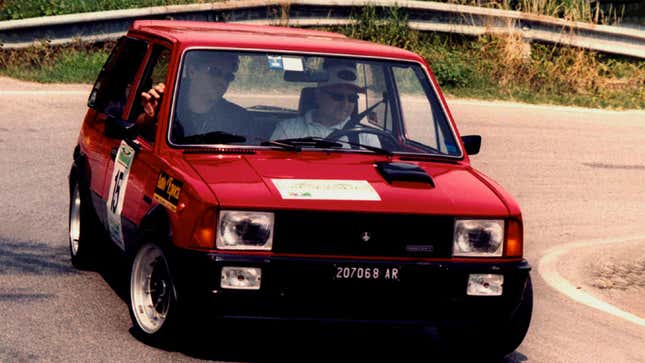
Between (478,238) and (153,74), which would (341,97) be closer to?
(153,74)

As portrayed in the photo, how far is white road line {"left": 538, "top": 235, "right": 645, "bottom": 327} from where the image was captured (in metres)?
8.72

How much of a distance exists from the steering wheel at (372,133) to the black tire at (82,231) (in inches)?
68.4

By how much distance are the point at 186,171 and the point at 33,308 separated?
4.74 feet

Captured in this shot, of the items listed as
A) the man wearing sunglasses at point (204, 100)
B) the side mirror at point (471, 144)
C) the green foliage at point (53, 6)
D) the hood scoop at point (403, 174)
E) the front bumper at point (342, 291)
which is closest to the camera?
the front bumper at point (342, 291)

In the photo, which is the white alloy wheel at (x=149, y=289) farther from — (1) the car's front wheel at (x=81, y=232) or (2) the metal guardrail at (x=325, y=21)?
(2) the metal guardrail at (x=325, y=21)

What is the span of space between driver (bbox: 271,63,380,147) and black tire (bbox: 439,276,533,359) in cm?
122

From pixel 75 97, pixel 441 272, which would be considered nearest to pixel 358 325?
pixel 441 272

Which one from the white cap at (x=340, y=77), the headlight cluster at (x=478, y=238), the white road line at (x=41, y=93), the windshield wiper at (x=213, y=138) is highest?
the white cap at (x=340, y=77)

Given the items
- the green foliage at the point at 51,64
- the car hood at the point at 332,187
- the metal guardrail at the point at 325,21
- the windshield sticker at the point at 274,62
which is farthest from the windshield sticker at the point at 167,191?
the metal guardrail at the point at 325,21

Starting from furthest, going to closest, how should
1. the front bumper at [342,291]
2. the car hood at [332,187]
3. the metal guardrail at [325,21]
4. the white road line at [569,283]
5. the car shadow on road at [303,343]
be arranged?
the metal guardrail at [325,21]
the white road line at [569,283]
the car shadow on road at [303,343]
the car hood at [332,187]
the front bumper at [342,291]

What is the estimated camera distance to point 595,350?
7492mm

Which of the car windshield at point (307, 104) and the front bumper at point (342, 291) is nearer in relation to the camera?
the front bumper at point (342, 291)

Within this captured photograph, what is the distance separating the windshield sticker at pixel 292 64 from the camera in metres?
7.57

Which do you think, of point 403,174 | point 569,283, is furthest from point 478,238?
point 569,283
